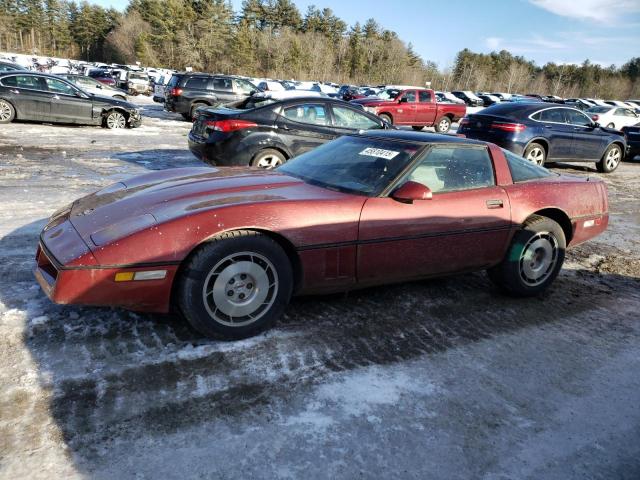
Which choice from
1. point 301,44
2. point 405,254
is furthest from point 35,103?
point 301,44

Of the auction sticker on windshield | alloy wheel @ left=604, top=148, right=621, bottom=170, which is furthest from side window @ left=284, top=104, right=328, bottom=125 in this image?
alloy wheel @ left=604, top=148, right=621, bottom=170

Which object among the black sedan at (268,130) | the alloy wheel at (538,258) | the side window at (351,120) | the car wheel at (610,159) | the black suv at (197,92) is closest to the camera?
the alloy wheel at (538,258)

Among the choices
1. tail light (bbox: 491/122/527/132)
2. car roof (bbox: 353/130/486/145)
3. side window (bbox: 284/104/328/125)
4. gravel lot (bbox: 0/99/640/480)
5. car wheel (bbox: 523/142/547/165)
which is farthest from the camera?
car wheel (bbox: 523/142/547/165)

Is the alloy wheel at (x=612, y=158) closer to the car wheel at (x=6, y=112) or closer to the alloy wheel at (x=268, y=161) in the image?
the alloy wheel at (x=268, y=161)

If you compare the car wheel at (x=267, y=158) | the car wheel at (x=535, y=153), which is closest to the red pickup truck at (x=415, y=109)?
the car wheel at (x=535, y=153)

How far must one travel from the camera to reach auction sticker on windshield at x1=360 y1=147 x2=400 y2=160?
3920 mm

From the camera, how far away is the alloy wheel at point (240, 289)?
3.05m

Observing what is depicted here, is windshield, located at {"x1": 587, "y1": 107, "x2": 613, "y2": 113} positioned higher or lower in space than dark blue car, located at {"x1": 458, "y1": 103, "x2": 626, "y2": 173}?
higher

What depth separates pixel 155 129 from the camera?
15.1m

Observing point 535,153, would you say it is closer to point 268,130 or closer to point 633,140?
point 268,130

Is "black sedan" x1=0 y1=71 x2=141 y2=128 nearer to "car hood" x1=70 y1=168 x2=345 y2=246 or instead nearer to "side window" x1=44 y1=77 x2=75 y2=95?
"side window" x1=44 y1=77 x2=75 y2=95

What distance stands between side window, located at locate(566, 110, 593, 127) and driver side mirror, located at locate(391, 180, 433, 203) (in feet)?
33.3

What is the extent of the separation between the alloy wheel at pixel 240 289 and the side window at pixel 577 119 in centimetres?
1120

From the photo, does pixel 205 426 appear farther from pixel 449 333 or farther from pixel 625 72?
pixel 625 72
